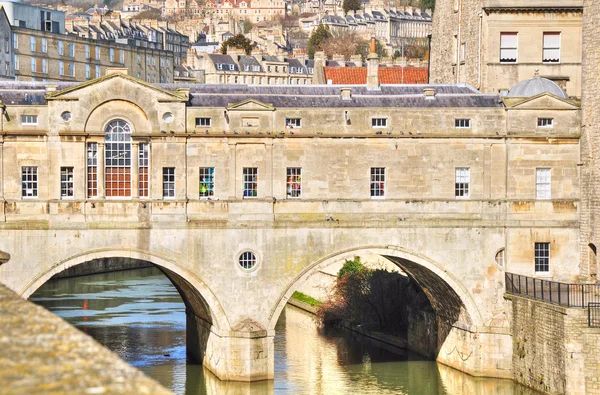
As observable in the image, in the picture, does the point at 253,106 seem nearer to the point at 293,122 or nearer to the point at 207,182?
the point at 293,122

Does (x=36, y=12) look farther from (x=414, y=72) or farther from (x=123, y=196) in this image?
(x=123, y=196)

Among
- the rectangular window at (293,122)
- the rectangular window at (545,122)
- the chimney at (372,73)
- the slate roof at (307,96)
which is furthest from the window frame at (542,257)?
the rectangular window at (293,122)

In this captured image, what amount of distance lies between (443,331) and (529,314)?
6086 mm

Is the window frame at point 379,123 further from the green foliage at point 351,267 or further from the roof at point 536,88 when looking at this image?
the green foliage at point 351,267

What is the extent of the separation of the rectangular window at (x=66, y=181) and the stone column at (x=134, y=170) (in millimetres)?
1945

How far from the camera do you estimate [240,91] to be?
143 feet

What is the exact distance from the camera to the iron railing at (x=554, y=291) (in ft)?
121

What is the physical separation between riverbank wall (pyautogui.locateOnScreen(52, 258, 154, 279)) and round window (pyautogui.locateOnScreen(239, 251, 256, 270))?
3445 cm

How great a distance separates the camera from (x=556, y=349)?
36.1m

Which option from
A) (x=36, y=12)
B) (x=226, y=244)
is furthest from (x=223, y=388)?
(x=36, y=12)

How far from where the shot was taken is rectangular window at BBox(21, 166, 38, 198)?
39.3m

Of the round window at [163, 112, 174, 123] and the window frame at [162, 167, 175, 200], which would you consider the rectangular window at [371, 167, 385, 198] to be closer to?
the window frame at [162, 167, 175, 200]

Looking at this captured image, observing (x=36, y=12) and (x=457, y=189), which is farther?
(x=36, y=12)

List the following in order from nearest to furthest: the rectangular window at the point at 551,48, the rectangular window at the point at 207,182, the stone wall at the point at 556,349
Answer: the stone wall at the point at 556,349 < the rectangular window at the point at 207,182 < the rectangular window at the point at 551,48
